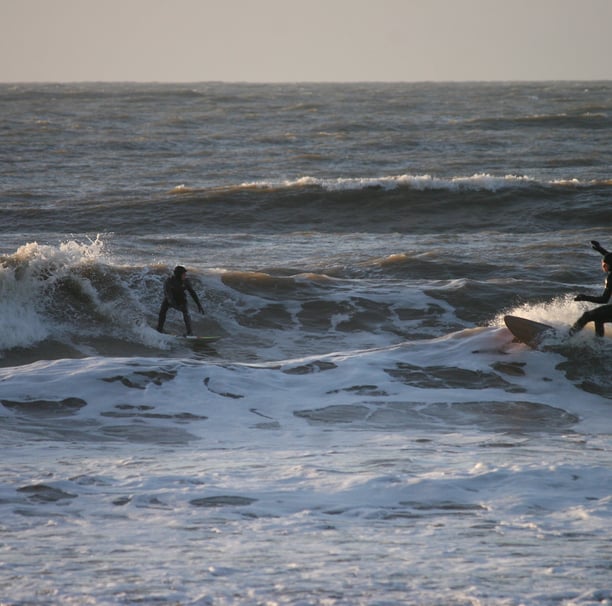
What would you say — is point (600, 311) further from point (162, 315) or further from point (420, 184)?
point (420, 184)

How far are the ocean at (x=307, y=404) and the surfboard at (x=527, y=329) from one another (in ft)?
→ 0.63

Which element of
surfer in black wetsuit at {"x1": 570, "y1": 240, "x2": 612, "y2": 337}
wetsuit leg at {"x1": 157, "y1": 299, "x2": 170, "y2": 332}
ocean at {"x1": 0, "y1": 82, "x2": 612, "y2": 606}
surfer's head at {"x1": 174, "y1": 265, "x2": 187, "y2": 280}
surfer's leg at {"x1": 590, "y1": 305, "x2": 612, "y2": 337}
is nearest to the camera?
ocean at {"x1": 0, "y1": 82, "x2": 612, "y2": 606}

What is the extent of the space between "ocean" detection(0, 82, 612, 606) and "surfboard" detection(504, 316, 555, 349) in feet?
0.63

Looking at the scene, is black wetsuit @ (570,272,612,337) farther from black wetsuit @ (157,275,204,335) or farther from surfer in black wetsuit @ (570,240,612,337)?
black wetsuit @ (157,275,204,335)

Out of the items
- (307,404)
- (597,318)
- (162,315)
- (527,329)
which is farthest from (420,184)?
(307,404)

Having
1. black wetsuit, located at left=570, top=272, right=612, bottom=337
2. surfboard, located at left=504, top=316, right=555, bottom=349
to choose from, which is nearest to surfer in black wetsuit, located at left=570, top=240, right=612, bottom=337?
black wetsuit, located at left=570, top=272, right=612, bottom=337

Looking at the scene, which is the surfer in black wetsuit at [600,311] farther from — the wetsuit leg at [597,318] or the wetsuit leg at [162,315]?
the wetsuit leg at [162,315]

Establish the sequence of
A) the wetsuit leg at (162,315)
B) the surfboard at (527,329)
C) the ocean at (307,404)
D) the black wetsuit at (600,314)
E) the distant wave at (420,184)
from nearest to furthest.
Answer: the ocean at (307,404), the black wetsuit at (600,314), the surfboard at (527,329), the wetsuit leg at (162,315), the distant wave at (420,184)

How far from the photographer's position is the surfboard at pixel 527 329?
43.3ft

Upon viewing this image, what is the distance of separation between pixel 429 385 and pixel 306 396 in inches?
63.4

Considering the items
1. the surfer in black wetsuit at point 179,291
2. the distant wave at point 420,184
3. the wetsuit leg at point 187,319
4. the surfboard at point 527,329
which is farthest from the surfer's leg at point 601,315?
the distant wave at point 420,184

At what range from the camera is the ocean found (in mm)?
6199

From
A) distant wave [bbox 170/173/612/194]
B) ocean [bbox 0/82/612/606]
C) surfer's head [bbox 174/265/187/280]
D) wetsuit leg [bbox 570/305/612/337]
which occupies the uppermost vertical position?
distant wave [bbox 170/173/612/194]

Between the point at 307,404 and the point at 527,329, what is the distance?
12.2 feet
